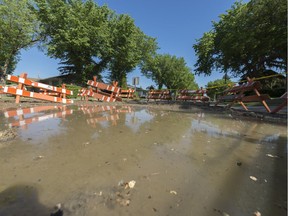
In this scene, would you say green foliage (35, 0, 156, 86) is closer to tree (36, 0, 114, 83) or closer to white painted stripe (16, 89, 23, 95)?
tree (36, 0, 114, 83)

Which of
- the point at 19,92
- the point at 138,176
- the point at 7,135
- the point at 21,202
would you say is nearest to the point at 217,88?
Result: the point at 19,92

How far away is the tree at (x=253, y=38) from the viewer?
15.4m

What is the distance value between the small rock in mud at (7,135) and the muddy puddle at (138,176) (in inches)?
0.6

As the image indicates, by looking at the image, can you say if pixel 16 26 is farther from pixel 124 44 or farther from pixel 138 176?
pixel 138 176

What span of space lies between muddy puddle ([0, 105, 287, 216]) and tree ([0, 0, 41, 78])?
3131cm

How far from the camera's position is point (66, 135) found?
3.54 metres

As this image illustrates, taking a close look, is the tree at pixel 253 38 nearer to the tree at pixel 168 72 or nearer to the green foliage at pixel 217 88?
the green foliage at pixel 217 88

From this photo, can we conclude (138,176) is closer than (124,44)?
Yes

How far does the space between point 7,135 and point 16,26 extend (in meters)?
32.4

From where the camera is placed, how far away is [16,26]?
92.9 feet

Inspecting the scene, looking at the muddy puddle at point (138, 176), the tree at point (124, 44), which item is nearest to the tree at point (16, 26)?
the tree at point (124, 44)

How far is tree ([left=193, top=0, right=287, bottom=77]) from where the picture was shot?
15445mm

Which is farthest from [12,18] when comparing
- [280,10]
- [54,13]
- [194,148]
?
[194,148]

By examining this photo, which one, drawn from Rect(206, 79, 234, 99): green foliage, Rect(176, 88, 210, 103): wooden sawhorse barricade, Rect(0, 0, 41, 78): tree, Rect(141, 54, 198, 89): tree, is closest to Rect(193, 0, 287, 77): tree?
Rect(206, 79, 234, 99): green foliage
